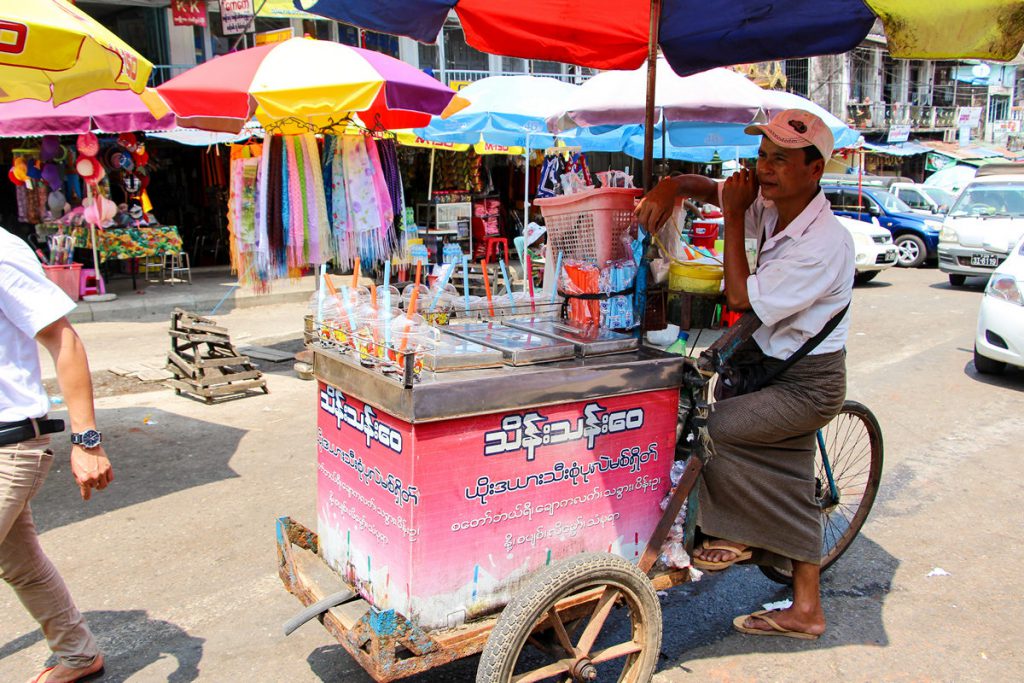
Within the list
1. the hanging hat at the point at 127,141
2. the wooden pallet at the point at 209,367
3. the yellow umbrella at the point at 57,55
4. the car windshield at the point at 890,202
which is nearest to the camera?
the yellow umbrella at the point at 57,55

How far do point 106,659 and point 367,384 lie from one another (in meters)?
1.75

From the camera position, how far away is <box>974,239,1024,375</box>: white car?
284 inches

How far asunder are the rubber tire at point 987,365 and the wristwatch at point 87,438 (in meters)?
7.79

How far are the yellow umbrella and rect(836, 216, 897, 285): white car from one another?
1254cm

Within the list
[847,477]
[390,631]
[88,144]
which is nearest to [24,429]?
[390,631]

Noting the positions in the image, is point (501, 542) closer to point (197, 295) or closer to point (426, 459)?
point (426, 459)

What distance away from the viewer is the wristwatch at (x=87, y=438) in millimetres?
2596

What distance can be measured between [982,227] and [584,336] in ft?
42.5

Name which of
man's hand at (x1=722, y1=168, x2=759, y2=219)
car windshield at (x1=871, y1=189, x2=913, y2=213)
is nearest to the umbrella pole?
man's hand at (x1=722, y1=168, x2=759, y2=219)

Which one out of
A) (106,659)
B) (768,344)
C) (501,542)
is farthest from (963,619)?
(106,659)

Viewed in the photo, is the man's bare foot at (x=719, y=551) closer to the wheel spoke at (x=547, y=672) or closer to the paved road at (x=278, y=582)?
the paved road at (x=278, y=582)

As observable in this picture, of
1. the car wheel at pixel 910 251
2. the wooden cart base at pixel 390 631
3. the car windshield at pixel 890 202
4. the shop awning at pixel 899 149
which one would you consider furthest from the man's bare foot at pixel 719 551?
the shop awning at pixel 899 149

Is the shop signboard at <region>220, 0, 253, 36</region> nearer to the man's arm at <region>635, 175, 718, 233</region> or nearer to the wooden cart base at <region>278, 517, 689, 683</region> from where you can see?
the man's arm at <region>635, 175, 718, 233</region>

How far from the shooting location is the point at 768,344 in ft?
10.2
